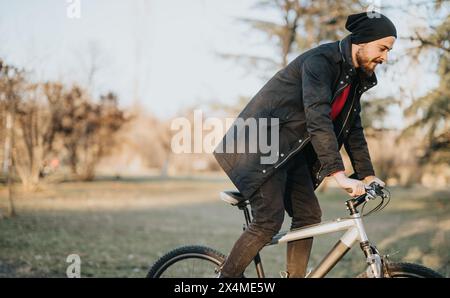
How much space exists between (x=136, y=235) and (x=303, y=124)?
5.83 m

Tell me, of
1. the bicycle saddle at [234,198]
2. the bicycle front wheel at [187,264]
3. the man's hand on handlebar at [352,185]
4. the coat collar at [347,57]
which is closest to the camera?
the man's hand on handlebar at [352,185]

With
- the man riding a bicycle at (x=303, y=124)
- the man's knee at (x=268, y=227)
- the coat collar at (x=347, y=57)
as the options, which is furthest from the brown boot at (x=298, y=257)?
the coat collar at (x=347, y=57)

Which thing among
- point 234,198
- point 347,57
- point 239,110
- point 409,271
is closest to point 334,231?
point 409,271

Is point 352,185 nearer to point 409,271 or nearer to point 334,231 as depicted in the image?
point 334,231

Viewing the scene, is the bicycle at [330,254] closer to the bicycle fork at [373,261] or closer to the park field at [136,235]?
the bicycle fork at [373,261]

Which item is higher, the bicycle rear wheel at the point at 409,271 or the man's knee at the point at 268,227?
the man's knee at the point at 268,227

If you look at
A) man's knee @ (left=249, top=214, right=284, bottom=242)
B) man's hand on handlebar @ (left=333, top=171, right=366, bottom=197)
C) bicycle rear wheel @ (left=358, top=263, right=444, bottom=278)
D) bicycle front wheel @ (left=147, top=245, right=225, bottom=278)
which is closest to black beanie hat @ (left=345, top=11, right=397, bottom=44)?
man's hand on handlebar @ (left=333, top=171, right=366, bottom=197)

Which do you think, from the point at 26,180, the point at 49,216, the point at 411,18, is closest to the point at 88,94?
the point at 26,180

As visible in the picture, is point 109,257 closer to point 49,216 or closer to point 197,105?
point 49,216

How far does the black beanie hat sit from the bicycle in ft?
2.50

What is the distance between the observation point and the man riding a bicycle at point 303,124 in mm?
2332

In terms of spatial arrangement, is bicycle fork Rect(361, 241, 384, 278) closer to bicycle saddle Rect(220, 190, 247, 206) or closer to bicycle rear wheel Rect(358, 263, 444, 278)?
bicycle rear wheel Rect(358, 263, 444, 278)

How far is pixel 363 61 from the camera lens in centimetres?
249

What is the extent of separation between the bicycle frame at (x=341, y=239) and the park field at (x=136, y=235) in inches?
8.2
